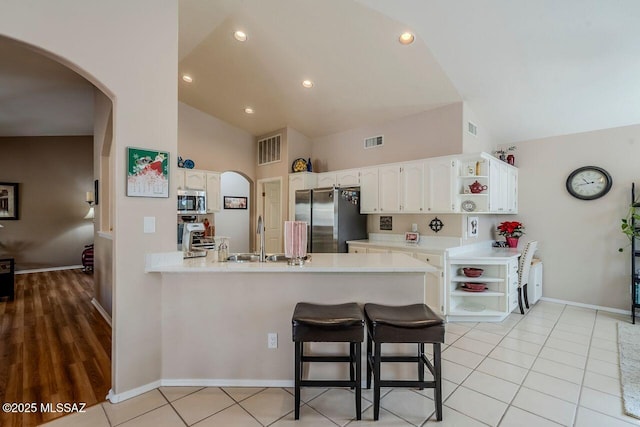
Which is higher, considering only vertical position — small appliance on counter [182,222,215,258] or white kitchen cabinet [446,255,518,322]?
small appliance on counter [182,222,215,258]

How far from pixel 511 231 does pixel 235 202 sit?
239 inches

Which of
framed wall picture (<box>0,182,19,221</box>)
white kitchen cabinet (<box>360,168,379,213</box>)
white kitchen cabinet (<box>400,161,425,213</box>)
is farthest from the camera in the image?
framed wall picture (<box>0,182,19,221</box>)

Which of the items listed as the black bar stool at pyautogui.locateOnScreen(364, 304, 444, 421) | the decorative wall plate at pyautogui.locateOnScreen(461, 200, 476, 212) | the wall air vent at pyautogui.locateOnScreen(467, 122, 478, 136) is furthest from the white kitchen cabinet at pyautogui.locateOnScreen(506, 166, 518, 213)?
the black bar stool at pyautogui.locateOnScreen(364, 304, 444, 421)

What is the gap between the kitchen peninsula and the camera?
7.93 ft

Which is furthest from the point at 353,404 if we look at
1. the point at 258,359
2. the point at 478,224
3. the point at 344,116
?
the point at 344,116

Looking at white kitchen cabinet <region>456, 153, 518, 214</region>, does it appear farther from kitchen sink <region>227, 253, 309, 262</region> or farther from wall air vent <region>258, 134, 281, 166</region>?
wall air vent <region>258, 134, 281, 166</region>

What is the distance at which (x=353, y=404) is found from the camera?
221 cm

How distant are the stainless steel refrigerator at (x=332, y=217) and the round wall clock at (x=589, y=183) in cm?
321

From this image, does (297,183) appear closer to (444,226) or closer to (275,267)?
(444,226)

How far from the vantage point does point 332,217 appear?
186 inches

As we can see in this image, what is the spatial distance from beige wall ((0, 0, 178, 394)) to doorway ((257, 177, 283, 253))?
374 cm

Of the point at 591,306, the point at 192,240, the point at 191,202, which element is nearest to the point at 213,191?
the point at 191,202

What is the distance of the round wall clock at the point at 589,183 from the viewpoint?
4395mm

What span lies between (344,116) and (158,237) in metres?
3.63
